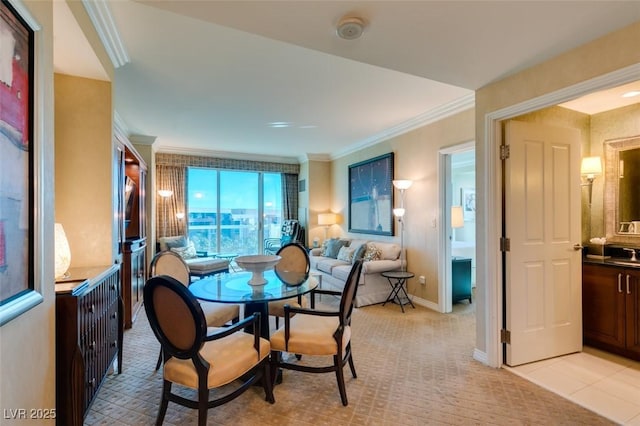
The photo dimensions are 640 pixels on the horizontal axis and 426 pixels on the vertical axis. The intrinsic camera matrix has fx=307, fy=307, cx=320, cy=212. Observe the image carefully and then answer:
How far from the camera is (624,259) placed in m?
2.92

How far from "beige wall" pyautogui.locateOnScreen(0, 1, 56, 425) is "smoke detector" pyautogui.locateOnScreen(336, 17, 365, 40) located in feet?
4.62

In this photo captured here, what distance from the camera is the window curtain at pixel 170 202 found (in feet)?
20.9

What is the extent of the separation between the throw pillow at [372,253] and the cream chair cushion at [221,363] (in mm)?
2891

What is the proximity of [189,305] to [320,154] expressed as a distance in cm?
574

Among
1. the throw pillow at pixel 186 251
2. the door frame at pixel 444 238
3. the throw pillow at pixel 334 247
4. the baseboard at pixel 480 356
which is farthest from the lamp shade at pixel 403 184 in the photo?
the throw pillow at pixel 186 251

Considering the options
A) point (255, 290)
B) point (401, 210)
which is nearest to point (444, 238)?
point (401, 210)

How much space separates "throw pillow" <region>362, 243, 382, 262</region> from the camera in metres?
4.72

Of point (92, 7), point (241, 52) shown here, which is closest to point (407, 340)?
point (241, 52)

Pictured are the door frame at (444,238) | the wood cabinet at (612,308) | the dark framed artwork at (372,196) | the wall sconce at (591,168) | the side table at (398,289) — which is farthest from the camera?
the dark framed artwork at (372,196)

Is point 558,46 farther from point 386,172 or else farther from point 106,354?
point 106,354

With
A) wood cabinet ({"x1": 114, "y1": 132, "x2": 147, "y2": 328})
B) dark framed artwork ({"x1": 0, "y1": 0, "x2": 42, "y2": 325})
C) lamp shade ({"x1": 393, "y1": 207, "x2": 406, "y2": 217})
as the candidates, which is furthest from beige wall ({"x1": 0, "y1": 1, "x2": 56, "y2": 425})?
lamp shade ({"x1": 393, "y1": 207, "x2": 406, "y2": 217})

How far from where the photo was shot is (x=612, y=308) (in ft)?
9.19

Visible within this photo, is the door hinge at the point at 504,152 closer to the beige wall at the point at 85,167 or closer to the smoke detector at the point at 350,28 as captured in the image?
the smoke detector at the point at 350,28

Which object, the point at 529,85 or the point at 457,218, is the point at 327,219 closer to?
the point at 457,218
